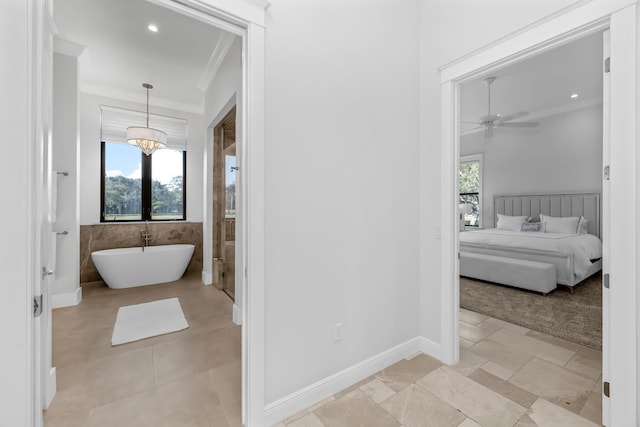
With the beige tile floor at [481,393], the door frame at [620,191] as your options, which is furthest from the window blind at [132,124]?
the door frame at [620,191]

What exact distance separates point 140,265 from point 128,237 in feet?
2.59

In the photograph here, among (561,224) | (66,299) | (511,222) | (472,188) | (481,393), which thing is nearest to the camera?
(481,393)

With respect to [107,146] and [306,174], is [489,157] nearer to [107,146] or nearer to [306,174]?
[306,174]

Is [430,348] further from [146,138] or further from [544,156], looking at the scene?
[544,156]

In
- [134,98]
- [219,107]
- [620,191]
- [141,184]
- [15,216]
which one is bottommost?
[15,216]

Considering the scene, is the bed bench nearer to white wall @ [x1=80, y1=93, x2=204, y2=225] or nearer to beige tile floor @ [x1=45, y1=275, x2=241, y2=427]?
beige tile floor @ [x1=45, y1=275, x2=241, y2=427]

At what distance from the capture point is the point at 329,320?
1868 mm

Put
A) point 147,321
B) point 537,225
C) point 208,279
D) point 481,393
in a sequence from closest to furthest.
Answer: point 481,393, point 147,321, point 208,279, point 537,225

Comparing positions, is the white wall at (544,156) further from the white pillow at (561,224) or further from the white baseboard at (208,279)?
the white baseboard at (208,279)

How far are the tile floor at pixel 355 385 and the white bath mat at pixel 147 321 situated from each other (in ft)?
→ 0.36

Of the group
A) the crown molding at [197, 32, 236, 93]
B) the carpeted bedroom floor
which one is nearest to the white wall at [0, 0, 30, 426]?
the crown molding at [197, 32, 236, 93]

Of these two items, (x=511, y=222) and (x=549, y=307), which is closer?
(x=549, y=307)

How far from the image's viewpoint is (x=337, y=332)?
1902mm

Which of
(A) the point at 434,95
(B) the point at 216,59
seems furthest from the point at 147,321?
(A) the point at 434,95
